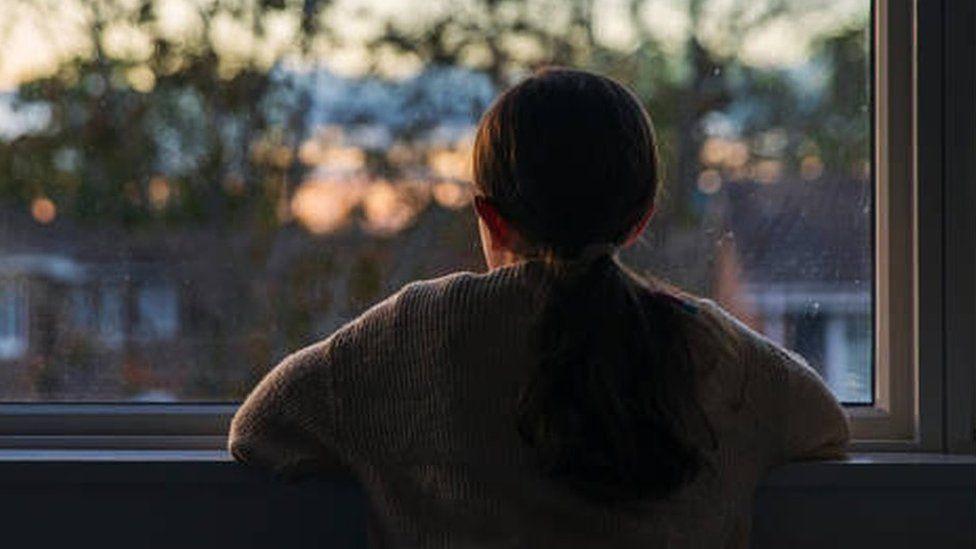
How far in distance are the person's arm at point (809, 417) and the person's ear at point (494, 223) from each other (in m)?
0.28

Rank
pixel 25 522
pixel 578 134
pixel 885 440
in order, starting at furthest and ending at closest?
pixel 885 440
pixel 25 522
pixel 578 134

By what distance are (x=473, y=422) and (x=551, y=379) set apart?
0.29ft

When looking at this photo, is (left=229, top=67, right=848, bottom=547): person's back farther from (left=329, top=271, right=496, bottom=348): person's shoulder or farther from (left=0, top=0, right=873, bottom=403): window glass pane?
(left=0, top=0, right=873, bottom=403): window glass pane

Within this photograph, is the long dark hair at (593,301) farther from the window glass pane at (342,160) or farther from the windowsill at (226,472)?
the window glass pane at (342,160)

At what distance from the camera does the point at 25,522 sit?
5.65 ft

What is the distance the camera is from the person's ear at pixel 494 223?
1.52m

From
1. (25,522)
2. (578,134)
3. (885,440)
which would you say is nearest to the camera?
(578,134)

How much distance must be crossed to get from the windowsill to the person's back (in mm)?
139

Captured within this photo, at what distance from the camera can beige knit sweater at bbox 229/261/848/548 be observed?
1487mm

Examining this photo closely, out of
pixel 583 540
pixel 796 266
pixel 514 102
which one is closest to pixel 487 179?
pixel 514 102

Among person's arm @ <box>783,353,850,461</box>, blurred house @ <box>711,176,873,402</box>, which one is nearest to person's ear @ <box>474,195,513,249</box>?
person's arm @ <box>783,353,850,461</box>

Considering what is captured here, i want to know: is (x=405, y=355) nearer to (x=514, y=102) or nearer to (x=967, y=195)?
(x=514, y=102)

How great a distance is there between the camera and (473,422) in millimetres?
1496

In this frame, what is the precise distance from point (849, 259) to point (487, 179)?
530 millimetres
